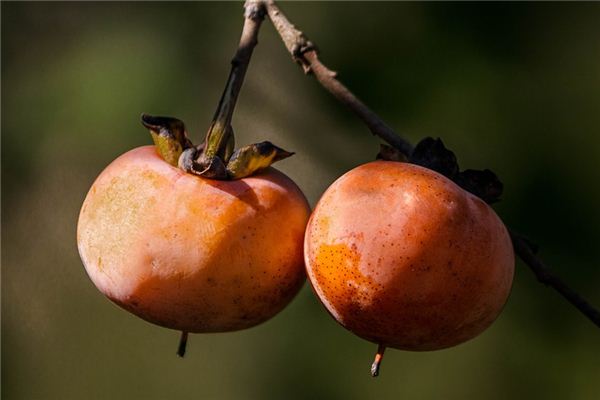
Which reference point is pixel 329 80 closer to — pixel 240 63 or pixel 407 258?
pixel 240 63

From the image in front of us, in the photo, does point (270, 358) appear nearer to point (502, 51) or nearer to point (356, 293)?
point (502, 51)

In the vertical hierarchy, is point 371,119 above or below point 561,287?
above

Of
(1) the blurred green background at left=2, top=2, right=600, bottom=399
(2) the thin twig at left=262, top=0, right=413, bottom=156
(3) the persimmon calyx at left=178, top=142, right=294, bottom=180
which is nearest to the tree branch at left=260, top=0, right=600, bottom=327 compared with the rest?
(2) the thin twig at left=262, top=0, right=413, bottom=156

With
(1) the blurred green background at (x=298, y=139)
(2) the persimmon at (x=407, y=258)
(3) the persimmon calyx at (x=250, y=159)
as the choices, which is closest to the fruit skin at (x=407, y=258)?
(2) the persimmon at (x=407, y=258)

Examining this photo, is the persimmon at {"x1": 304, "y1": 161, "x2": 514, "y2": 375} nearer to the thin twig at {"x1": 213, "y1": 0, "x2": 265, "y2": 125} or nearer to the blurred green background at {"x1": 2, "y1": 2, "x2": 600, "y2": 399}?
the thin twig at {"x1": 213, "y1": 0, "x2": 265, "y2": 125}

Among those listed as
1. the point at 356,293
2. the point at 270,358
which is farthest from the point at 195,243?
the point at 270,358

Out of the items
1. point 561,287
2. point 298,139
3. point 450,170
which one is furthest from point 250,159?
point 298,139
